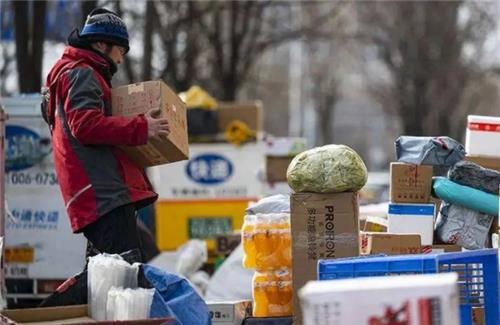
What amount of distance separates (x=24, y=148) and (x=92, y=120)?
427cm

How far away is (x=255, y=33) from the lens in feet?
84.0

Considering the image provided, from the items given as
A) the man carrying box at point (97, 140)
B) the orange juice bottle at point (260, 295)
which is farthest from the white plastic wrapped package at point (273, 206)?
the man carrying box at point (97, 140)

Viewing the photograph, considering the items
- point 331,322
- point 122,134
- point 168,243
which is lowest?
point 168,243

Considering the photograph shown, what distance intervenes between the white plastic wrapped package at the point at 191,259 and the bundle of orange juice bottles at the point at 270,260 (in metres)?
3.07

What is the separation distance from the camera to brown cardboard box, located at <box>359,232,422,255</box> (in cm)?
655

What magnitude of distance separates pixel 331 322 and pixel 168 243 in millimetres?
10600

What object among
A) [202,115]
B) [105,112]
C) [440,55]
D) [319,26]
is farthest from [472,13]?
[105,112]

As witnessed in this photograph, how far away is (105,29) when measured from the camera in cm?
639

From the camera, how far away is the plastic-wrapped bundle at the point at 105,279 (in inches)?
214

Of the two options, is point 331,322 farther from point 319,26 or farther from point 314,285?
point 319,26

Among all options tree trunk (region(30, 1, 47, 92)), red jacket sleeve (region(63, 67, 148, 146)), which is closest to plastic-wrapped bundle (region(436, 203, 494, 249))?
red jacket sleeve (region(63, 67, 148, 146))

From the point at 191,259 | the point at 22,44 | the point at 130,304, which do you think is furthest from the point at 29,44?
the point at 130,304

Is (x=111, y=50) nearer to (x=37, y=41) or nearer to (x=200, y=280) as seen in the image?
(x=200, y=280)

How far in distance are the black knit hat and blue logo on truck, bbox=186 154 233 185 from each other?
8552mm
